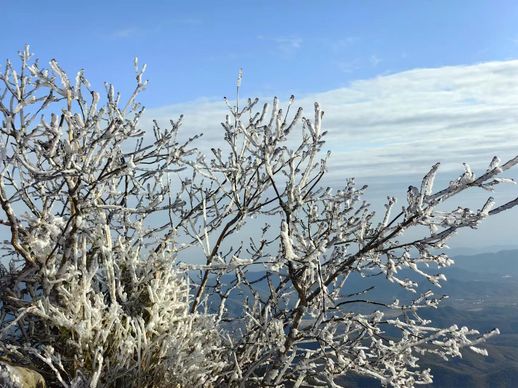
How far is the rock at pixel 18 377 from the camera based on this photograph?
15.7 feet

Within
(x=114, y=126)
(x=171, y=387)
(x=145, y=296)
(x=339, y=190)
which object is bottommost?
(x=171, y=387)

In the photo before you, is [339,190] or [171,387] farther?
[339,190]

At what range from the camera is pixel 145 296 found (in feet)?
20.2

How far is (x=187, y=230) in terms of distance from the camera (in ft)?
23.5

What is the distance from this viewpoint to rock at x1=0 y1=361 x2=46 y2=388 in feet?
15.7

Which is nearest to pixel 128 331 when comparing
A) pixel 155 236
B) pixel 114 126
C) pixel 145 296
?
pixel 145 296

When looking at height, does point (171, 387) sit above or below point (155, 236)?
below

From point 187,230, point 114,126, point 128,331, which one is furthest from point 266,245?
point 114,126

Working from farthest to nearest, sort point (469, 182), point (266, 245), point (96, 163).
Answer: point (266, 245) → point (96, 163) → point (469, 182)

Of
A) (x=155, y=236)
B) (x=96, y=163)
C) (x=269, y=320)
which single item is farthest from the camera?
(x=155, y=236)

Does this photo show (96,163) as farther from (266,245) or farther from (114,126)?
(266,245)

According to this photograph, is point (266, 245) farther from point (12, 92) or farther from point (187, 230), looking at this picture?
point (12, 92)

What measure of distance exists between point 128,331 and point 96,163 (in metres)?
1.73

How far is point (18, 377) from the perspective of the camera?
4836mm
